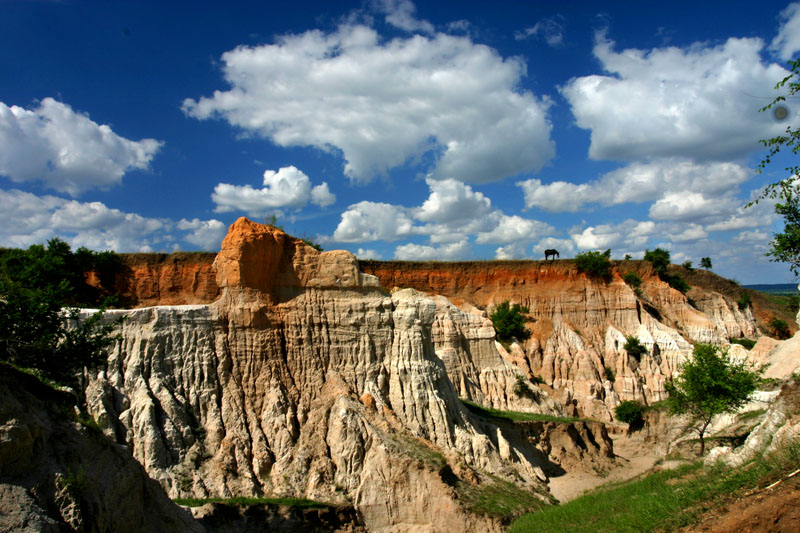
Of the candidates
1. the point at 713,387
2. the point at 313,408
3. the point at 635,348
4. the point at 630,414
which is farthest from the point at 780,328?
the point at 313,408

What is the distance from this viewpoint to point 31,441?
1018cm

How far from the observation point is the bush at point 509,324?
43.9 metres

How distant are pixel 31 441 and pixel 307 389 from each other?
A: 1208 centimetres

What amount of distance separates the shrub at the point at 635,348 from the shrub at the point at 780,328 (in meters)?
24.7

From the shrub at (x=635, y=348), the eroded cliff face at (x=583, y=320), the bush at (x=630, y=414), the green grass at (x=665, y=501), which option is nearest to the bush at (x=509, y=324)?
the eroded cliff face at (x=583, y=320)

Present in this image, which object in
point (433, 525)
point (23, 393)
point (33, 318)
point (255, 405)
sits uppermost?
point (33, 318)

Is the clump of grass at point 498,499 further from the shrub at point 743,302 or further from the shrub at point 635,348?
the shrub at point 743,302

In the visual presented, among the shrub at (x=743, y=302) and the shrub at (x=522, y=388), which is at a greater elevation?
the shrub at (x=743, y=302)

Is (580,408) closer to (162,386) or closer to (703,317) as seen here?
(703,317)

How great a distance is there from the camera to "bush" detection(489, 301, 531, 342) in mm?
43938

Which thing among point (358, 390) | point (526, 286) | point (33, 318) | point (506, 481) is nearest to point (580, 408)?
point (526, 286)

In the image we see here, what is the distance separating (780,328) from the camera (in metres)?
59.3

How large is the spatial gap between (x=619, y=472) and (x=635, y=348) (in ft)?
58.5

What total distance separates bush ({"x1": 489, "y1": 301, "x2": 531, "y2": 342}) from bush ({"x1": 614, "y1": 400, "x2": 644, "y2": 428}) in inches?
363
